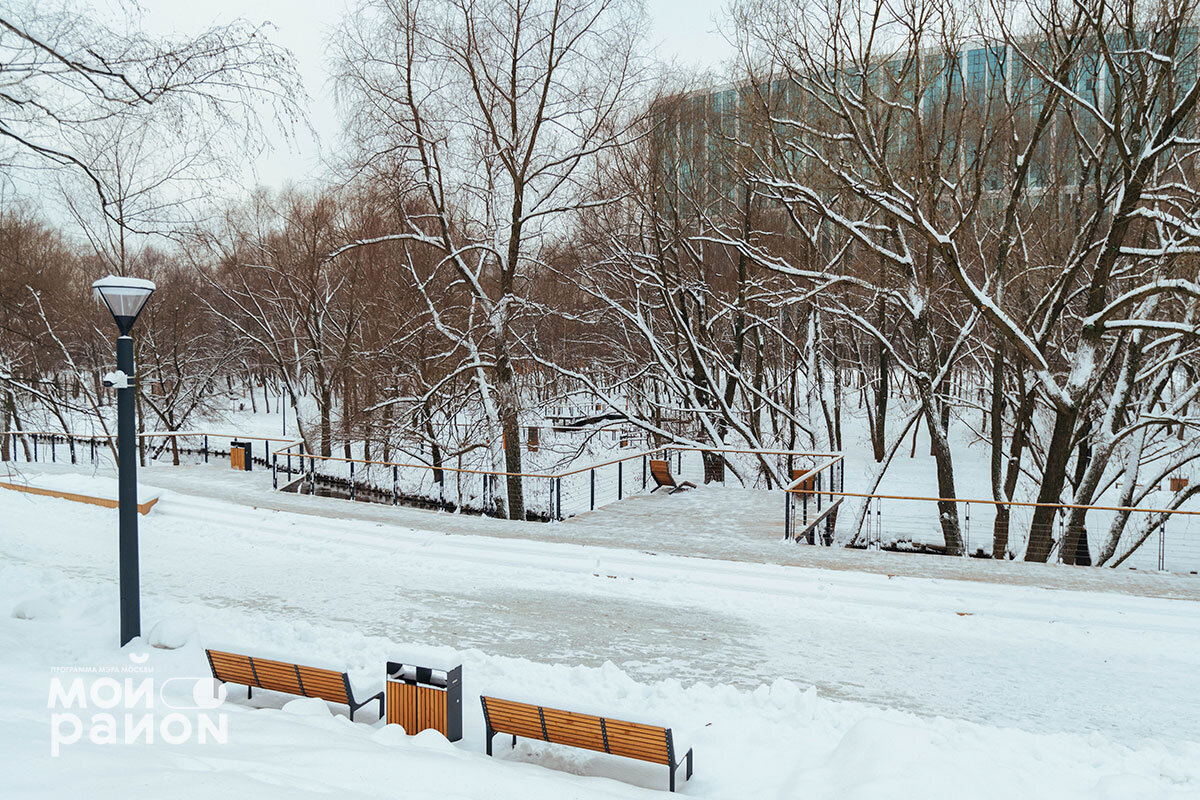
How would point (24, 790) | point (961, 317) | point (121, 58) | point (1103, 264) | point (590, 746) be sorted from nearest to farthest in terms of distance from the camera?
point (24, 790), point (590, 746), point (121, 58), point (1103, 264), point (961, 317)

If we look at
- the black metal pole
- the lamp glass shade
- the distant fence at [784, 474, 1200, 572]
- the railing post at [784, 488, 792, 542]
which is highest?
the lamp glass shade

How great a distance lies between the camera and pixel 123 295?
7965 millimetres

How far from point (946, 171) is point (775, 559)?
34.6 feet

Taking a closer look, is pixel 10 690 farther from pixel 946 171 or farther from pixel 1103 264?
pixel 946 171

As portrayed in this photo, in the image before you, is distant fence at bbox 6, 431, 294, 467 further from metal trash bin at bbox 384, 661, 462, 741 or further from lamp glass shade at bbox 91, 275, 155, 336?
metal trash bin at bbox 384, 661, 462, 741

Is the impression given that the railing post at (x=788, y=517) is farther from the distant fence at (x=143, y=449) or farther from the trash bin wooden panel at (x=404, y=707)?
the distant fence at (x=143, y=449)

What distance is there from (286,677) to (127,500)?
102 inches

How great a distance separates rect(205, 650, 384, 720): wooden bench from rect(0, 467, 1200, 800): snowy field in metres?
0.15

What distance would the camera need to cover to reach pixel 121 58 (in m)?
7.08

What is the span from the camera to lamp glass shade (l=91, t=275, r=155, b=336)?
7902mm

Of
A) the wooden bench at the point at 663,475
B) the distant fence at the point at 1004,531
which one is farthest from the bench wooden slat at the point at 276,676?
the wooden bench at the point at 663,475

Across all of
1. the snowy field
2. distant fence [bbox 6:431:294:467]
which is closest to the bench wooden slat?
the snowy field

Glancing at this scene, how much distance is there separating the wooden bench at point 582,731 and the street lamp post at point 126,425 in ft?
14.5

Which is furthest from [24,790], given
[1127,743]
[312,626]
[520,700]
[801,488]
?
[801,488]
